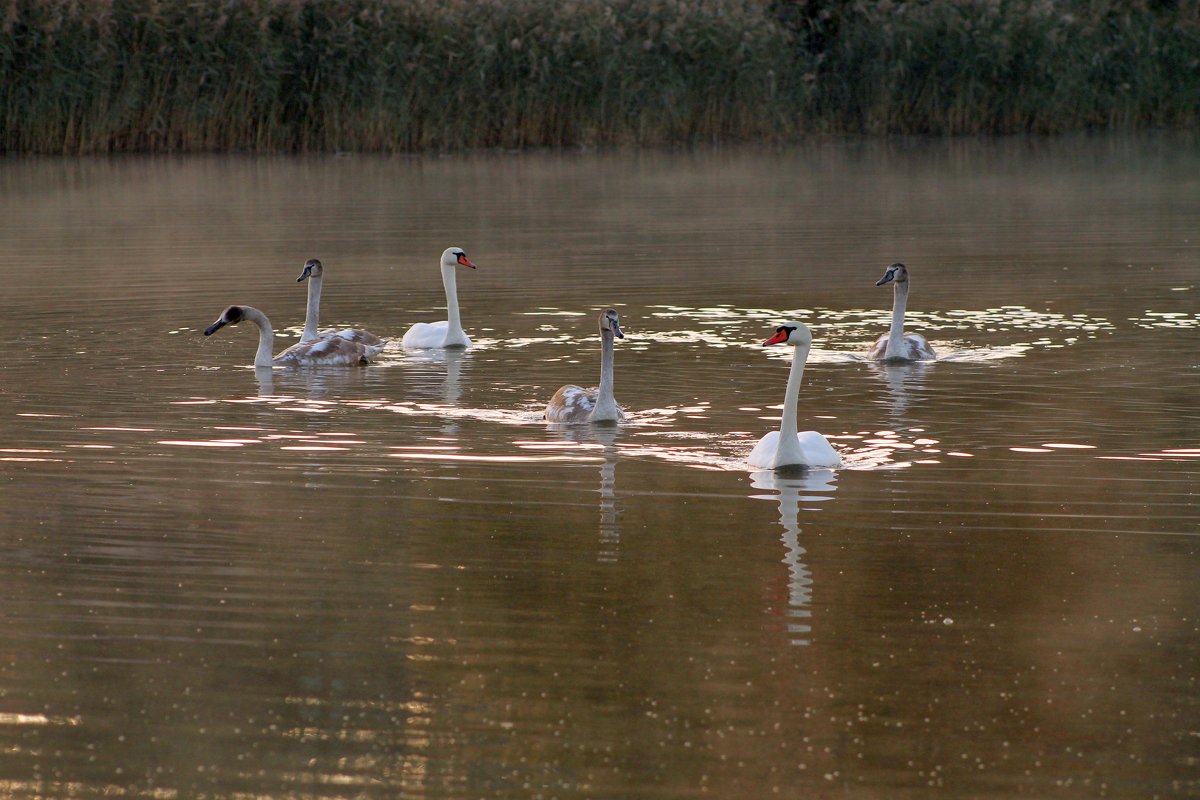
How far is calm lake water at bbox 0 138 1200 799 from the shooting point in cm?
540

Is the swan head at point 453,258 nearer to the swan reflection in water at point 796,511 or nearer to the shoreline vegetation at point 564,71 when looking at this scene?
the swan reflection in water at point 796,511

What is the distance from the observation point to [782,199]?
977 inches

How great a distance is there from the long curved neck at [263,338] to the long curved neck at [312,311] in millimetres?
500

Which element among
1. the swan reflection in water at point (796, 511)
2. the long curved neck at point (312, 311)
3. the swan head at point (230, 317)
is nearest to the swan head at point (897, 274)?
the long curved neck at point (312, 311)

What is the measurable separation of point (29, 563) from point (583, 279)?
10.2m

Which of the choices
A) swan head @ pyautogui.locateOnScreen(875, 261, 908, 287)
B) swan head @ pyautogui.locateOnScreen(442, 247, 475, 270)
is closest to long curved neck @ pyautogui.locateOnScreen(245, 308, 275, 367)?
swan head @ pyautogui.locateOnScreen(442, 247, 475, 270)

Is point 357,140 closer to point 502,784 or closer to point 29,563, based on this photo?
point 29,563

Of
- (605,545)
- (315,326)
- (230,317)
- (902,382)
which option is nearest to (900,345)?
(902,382)

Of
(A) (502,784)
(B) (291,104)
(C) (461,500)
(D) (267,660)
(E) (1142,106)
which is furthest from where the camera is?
(E) (1142,106)

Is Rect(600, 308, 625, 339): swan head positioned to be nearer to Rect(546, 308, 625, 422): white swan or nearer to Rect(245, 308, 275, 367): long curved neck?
Rect(546, 308, 625, 422): white swan

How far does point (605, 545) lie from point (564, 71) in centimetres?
2472

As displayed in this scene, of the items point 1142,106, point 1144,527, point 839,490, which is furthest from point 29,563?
point 1142,106

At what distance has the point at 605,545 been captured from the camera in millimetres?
7672

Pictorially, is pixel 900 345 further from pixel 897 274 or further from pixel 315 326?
pixel 315 326
